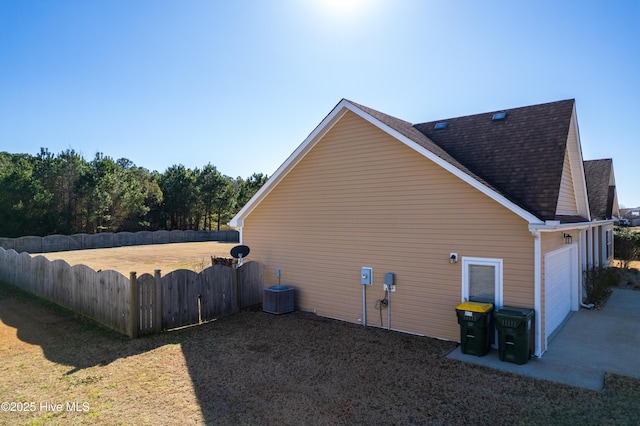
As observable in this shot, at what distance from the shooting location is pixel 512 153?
9516 mm

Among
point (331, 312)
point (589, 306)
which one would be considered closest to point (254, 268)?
point (331, 312)

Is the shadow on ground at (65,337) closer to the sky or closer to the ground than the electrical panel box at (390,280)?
closer to the ground

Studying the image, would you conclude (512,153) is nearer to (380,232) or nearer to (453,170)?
(453,170)

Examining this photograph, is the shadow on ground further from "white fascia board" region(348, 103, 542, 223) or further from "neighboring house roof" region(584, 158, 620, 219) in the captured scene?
"neighboring house roof" region(584, 158, 620, 219)

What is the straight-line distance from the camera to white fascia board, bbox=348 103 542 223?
7.32 meters

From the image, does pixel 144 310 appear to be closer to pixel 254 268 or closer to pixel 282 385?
pixel 254 268

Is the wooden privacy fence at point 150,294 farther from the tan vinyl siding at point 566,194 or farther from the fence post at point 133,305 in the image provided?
the tan vinyl siding at point 566,194

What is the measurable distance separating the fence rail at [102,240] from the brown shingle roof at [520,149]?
33.4 meters

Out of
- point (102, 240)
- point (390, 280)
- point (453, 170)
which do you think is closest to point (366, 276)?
point (390, 280)

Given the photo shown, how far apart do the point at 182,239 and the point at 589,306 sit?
3920cm

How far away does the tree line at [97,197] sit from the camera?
117 ft

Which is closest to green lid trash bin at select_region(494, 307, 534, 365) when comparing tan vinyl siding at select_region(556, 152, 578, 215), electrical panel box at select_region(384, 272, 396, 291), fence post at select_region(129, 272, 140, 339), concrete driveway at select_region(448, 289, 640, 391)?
concrete driveway at select_region(448, 289, 640, 391)

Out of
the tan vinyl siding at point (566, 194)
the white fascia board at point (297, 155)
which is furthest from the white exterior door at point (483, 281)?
the white fascia board at point (297, 155)

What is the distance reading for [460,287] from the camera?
8328 mm
